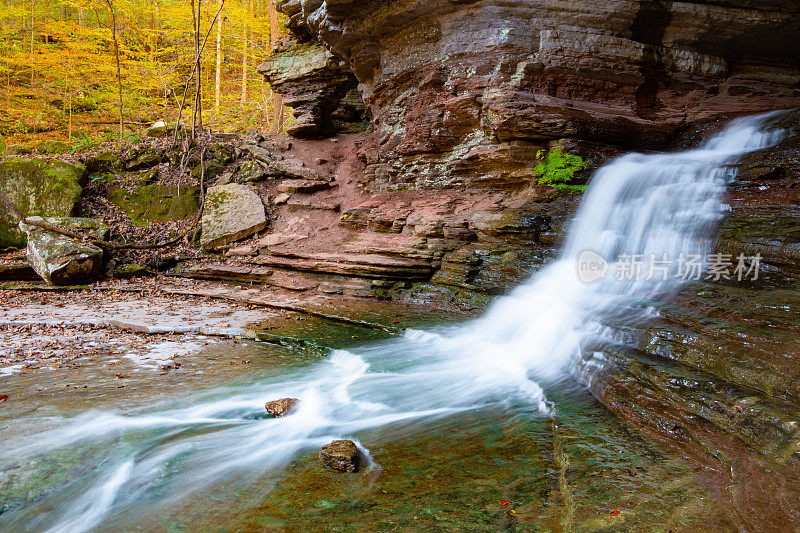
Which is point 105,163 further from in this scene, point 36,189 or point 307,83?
point 307,83

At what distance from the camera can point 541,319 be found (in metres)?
6.33

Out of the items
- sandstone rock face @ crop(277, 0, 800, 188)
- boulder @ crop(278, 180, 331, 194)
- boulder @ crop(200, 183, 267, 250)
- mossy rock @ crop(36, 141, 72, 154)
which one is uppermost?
sandstone rock face @ crop(277, 0, 800, 188)

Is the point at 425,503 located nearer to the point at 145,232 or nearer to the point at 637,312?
the point at 637,312

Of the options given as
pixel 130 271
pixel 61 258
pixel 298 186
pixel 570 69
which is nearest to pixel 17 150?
pixel 61 258

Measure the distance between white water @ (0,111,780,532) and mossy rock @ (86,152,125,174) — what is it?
11.9 meters

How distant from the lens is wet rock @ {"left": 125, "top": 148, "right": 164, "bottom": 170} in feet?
45.5

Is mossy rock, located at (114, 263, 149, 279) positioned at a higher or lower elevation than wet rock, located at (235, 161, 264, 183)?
lower

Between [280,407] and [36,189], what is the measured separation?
486 inches

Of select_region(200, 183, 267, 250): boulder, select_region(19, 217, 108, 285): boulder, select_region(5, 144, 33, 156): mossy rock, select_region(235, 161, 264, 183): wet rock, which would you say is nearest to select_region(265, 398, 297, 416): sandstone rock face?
select_region(19, 217, 108, 285): boulder

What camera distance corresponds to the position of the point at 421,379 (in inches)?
194

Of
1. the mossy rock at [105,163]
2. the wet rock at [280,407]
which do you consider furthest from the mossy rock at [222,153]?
the wet rock at [280,407]

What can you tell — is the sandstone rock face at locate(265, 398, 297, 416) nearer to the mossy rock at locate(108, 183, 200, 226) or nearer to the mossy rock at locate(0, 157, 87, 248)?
the mossy rock at locate(108, 183, 200, 226)

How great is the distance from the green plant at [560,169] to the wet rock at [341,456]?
25.8ft

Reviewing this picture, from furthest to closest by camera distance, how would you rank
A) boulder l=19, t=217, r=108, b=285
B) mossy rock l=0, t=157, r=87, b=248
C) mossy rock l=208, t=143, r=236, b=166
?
mossy rock l=208, t=143, r=236, b=166 < mossy rock l=0, t=157, r=87, b=248 < boulder l=19, t=217, r=108, b=285
